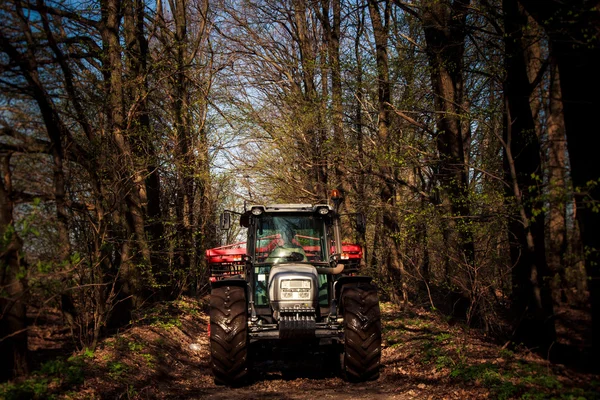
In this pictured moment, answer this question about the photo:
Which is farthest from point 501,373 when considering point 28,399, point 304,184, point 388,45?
point 304,184

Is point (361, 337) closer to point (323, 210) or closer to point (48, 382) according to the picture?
point (323, 210)

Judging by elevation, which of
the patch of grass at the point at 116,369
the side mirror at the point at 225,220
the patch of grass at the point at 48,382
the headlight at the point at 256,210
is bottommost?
the patch of grass at the point at 116,369

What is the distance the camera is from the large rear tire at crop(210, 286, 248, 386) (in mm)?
7699

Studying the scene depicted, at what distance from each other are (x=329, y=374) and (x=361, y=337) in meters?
1.55

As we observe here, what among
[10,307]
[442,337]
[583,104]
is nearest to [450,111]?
[442,337]

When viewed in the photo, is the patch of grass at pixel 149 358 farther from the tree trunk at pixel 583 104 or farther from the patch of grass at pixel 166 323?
the tree trunk at pixel 583 104

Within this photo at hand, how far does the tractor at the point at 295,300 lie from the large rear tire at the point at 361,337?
0.05 feet

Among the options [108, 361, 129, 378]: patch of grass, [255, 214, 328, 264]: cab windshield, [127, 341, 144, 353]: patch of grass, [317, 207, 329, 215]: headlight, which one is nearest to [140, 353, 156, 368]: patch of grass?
[127, 341, 144, 353]: patch of grass

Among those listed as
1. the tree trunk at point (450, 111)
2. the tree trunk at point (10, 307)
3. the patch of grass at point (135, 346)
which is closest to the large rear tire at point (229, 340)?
the patch of grass at point (135, 346)

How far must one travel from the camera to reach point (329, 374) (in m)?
8.85

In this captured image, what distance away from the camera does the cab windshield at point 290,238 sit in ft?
29.2

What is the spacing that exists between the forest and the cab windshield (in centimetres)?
97

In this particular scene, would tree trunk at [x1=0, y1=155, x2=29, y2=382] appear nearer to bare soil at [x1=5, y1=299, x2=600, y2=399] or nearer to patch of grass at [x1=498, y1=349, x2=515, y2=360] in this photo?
bare soil at [x1=5, y1=299, x2=600, y2=399]

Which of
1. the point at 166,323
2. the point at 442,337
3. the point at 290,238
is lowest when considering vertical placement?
the point at 442,337
